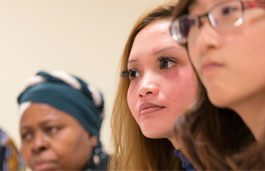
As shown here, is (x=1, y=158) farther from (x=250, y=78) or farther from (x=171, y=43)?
(x=250, y=78)

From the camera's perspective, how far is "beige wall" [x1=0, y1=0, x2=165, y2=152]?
202 centimetres

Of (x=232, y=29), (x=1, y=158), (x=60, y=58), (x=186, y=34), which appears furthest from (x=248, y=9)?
(x=60, y=58)

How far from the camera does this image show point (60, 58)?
204cm

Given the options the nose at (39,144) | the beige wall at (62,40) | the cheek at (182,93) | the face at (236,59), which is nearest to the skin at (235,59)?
the face at (236,59)

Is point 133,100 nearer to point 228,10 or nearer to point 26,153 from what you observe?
point 26,153

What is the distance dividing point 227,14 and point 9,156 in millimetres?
716

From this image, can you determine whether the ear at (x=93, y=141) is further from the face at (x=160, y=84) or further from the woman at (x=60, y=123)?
the face at (x=160, y=84)

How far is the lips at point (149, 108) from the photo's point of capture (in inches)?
40.8

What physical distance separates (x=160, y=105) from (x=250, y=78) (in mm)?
350

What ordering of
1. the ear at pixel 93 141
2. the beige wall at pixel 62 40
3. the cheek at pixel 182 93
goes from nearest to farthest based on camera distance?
the cheek at pixel 182 93 < the ear at pixel 93 141 < the beige wall at pixel 62 40

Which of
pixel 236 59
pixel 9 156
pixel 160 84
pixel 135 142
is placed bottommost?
pixel 135 142

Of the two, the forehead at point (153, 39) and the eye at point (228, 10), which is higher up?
the eye at point (228, 10)

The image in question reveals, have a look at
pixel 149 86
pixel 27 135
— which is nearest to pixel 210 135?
pixel 149 86

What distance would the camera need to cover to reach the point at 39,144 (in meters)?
1.04
